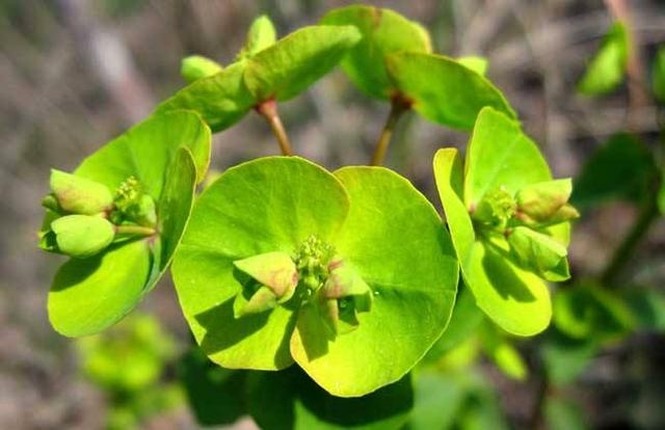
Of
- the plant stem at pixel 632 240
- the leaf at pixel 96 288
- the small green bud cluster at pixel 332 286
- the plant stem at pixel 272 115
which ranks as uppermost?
the plant stem at pixel 272 115

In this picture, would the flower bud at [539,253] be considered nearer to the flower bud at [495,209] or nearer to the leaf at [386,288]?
the flower bud at [495,209]

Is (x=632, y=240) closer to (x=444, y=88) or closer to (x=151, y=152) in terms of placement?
(x=444, y=88)

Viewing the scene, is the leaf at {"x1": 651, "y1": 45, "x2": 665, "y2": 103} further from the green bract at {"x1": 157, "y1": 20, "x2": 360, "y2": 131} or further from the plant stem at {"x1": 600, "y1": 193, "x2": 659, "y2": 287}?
the green bract at {"x1": 157, "y1": 20, "x2": 360, "y2": 131}

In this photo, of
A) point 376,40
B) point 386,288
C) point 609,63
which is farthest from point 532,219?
point 609,63

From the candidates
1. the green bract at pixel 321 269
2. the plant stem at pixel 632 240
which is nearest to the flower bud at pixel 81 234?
the green bract at pixel 321 269

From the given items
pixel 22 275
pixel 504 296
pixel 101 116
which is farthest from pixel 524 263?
pixel 101 116

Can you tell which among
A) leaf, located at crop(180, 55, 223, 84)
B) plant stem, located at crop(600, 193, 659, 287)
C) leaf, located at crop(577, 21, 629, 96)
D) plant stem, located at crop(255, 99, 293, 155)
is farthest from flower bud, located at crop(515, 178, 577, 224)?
leaf, located at crop(577, 21, 629, 96)

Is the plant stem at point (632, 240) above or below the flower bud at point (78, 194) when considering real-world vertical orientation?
below
